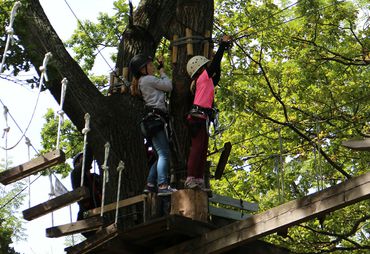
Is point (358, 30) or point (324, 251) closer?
point (324, 251)

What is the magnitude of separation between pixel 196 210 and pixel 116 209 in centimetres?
73

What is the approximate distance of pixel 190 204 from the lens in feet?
20.7

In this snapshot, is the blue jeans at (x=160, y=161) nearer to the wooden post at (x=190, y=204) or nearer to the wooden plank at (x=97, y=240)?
the wooden post at (x=190, y=204)

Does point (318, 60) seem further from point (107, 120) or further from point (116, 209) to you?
point (116, 209)

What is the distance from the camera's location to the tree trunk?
727 cm

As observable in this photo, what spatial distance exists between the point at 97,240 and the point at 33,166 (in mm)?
817

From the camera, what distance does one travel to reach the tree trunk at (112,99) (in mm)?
7266

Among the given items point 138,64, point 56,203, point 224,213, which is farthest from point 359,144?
point 56,203

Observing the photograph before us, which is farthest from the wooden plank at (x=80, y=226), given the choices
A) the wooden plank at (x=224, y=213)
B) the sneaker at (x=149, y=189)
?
the wooden plank at (x=224, y=213)

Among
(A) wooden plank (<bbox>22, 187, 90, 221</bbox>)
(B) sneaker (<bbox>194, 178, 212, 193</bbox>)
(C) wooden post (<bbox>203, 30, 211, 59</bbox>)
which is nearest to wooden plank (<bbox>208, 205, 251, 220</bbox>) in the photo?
(B) sneaker (<bbox>194, 178, 212, 193</bbox>)

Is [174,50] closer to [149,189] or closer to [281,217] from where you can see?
[149,189]

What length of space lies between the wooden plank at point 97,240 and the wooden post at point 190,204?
533mm

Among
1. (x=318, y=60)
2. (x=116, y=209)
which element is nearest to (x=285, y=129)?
(x=318, y=60)

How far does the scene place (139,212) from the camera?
281 inches
